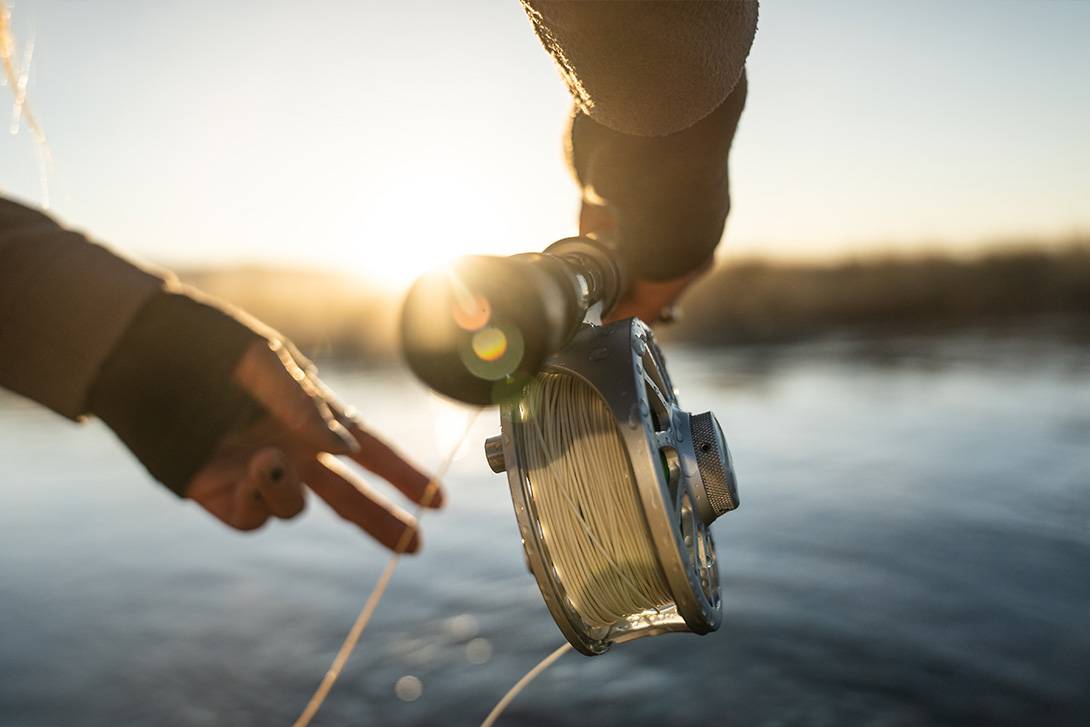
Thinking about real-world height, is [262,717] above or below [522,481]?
below

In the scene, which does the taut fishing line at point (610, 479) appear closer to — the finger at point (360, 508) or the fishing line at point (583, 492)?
the fishing line at point (583, 492)

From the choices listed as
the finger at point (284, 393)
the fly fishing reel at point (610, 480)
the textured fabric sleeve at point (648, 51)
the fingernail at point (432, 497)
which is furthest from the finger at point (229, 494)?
the textured fabric sleeve at point (648, 51)

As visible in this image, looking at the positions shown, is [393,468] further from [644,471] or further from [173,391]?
[644,471]

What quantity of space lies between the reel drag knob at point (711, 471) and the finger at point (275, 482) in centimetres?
75

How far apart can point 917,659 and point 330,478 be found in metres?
2.43

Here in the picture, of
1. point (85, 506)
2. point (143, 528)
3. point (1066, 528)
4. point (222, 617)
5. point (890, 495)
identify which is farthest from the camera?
point (85, 506)

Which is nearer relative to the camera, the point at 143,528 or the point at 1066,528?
the point at 1066,528

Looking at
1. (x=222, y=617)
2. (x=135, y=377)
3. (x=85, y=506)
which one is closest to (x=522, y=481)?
(x=135, y=377)

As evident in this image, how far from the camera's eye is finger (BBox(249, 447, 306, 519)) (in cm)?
124

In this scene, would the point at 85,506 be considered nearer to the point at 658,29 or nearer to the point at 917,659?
the point at 917,659

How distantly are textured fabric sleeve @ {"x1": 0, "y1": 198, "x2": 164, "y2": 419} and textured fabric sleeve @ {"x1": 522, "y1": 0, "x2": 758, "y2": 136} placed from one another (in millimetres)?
966

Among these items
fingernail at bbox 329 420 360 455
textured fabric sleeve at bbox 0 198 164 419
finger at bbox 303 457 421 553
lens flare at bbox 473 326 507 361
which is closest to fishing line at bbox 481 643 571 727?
finger at bbox 303 457 421 553

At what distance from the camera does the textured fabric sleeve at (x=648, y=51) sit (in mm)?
682

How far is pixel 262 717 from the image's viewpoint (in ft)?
8.71
